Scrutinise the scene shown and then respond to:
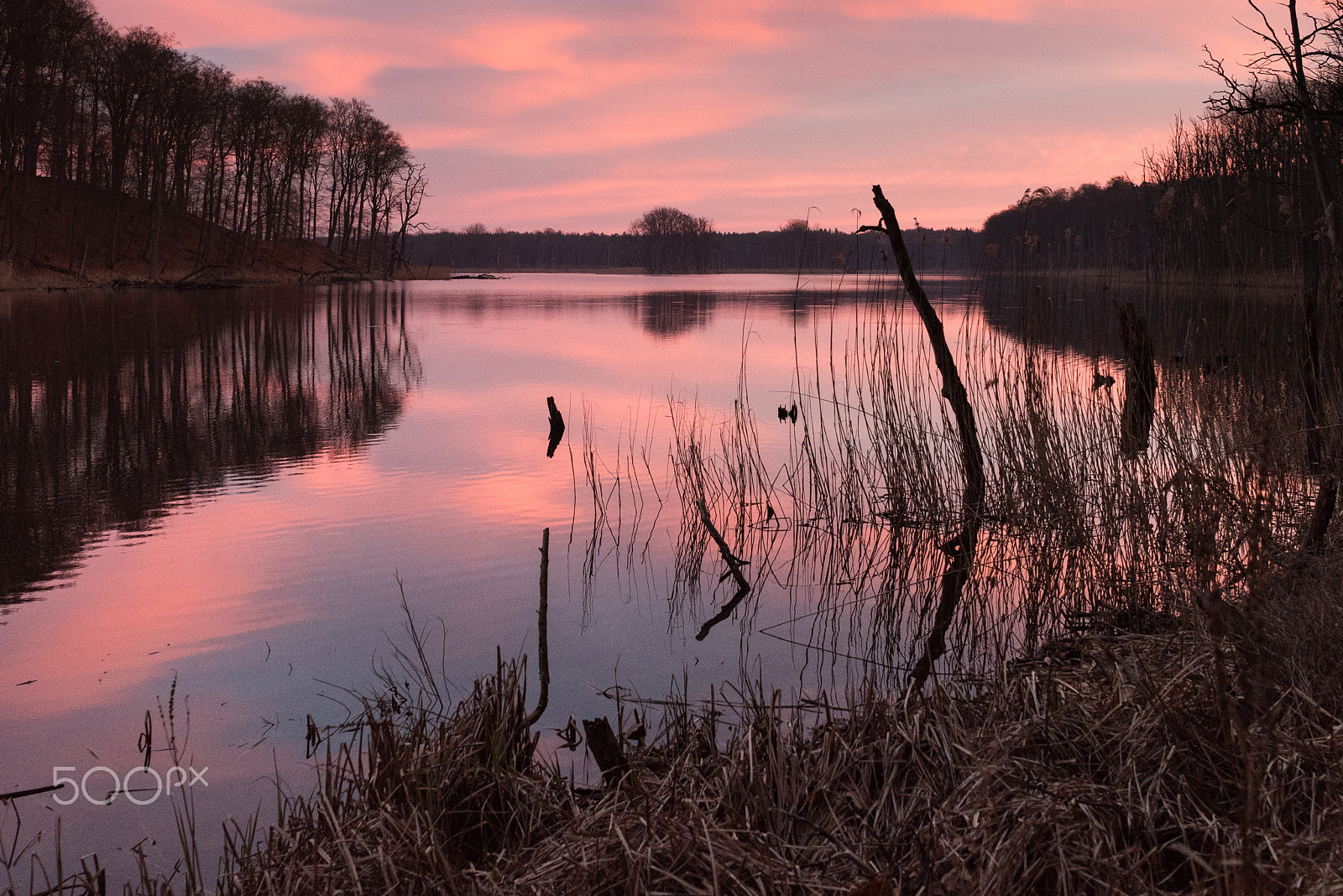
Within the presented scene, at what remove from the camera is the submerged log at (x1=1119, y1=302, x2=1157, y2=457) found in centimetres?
605

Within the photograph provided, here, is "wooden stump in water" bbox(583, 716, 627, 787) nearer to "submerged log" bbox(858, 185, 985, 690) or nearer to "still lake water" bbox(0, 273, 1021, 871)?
"still lake water" bbox(0, 273, 1021, 871)

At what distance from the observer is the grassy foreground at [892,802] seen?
2154 millimetres

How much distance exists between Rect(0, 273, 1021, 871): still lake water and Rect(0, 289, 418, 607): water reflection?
5 centimetres

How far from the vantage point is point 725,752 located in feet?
10.1

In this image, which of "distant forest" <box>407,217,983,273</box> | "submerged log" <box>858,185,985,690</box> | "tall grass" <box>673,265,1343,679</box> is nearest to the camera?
"tall grass" <box>673,265,1343,679</box>

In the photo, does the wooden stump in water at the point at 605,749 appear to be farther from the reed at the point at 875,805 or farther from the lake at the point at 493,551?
the lake at the point at 493,551

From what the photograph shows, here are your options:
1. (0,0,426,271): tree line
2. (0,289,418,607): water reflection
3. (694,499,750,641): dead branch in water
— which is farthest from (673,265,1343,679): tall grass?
(0,0,426,271): tree line

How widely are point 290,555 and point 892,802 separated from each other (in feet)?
14.5

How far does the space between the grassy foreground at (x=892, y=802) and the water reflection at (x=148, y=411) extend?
333 cm

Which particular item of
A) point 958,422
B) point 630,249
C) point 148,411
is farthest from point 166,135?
point 630,249

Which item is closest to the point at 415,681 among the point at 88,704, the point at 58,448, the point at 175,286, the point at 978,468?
the point at 88,704

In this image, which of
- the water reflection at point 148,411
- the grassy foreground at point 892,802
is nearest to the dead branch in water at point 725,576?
the grassy foreground at point 892,802

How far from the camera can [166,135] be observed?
4541cm

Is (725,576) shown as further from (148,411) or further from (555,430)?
(148,411)
